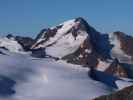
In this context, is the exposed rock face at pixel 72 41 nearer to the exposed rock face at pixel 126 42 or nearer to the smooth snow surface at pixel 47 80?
the exposed rock face at pixel 126 42

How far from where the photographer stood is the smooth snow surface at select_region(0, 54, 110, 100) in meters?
58.6

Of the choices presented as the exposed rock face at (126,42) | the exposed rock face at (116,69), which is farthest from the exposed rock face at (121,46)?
the exposed rock face at (116,69)

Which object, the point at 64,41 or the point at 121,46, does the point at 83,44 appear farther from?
the point at 121,46

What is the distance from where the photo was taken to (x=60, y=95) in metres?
58.6

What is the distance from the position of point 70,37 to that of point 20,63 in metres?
92.0

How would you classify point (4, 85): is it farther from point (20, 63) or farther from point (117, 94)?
point (117, 94)

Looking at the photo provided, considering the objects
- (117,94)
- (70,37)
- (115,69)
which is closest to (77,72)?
(117,94)

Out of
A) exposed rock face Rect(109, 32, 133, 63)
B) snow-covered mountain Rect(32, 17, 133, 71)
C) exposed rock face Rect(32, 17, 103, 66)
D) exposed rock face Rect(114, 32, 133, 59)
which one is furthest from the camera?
exposed rock face Rect(114, 32, 133, 59)

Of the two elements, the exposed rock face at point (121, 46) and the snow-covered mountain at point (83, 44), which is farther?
the exposed rock face at point (121, 46)

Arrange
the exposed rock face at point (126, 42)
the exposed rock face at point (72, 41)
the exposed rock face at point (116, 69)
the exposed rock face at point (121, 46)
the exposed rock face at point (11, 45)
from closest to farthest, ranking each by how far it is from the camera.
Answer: the exposed rock face at point (11, 45)
the exposed rock face at point (116, 69)
the exposed rock face at point (72, 41)
the exposed rock face at point (121, 46)
the exposed rock face at point (126, 42)

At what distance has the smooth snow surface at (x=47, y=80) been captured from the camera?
58562mm

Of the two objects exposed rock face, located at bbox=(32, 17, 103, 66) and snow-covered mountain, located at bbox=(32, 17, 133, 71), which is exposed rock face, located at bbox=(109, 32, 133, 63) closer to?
snow-covered mountain, located at bbox=(32, 17, 133, 71)

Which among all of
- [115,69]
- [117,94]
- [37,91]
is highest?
[115,69]

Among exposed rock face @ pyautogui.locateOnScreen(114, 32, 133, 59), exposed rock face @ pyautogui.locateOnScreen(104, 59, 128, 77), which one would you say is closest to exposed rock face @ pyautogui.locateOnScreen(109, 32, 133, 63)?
exposed rock face @ pyautogui.locateOnScreen(114, 32, 133, 59)
